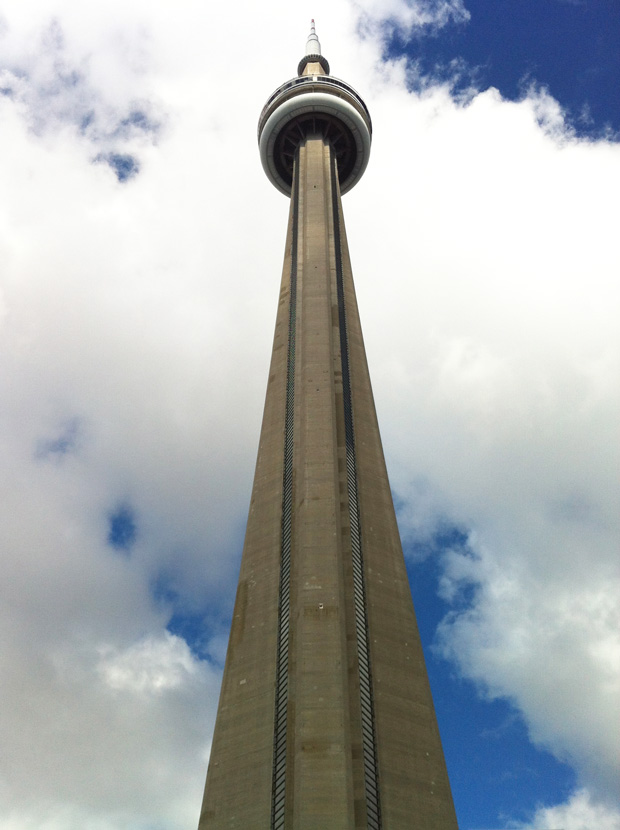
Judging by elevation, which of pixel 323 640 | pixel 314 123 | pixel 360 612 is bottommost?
pixel 323 640

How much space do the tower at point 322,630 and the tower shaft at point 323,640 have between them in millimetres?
45

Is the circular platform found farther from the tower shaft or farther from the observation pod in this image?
the tower shaft

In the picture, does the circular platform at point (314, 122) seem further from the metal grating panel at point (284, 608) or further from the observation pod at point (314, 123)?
the metal grating panel at point (284, 608)

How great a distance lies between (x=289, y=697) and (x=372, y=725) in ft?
8.33

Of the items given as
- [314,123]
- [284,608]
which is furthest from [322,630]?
[314,123]

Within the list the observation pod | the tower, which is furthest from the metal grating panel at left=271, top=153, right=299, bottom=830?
the observation pod

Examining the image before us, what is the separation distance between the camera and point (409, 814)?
60.0 ft

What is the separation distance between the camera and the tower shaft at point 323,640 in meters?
18.1

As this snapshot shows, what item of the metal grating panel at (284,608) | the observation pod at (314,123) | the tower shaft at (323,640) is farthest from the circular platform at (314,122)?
the tower shaft at (323,640)

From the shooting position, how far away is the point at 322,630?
2041cm

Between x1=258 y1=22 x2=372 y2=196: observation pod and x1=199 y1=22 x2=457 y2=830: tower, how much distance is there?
1724 centimetres

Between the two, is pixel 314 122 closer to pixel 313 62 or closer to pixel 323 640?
pixel 313 62

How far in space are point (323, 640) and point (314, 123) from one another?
37689mm

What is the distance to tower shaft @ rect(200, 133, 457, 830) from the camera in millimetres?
18125
